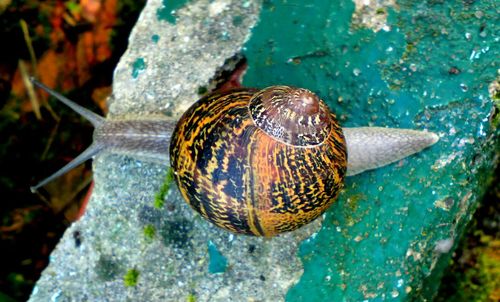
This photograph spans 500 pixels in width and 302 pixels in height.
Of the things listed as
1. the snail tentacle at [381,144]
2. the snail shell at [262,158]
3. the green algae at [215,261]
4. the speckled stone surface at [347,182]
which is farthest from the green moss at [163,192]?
the snail tentacle at [381,144]

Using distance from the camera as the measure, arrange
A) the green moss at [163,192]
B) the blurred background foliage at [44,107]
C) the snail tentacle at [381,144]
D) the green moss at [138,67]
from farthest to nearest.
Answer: the blurred background foliage at [44,107] < the green moss at [138,67] < the green moss at [163,192] < the snail tentacle at [381,144]

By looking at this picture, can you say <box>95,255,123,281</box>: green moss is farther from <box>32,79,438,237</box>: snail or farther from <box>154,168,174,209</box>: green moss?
<box>32,79,438,237</box>: snail

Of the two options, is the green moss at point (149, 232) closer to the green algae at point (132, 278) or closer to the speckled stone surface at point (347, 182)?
the speckled stone surface at point (347, 182)

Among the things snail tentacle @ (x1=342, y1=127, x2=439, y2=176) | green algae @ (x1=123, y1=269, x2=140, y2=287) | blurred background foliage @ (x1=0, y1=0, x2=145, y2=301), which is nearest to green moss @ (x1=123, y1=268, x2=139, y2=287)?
green algae @ (x1=123, y1=269, x2=140, y2=287)

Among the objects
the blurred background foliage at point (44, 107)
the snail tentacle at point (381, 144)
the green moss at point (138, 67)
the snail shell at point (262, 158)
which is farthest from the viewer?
the blurred background foliage at point (44, 107)

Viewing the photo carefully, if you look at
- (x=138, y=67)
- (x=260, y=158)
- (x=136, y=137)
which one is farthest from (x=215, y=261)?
(x=138, y=67)

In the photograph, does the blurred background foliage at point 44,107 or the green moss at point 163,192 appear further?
the blurred background foliage at point 44,107
